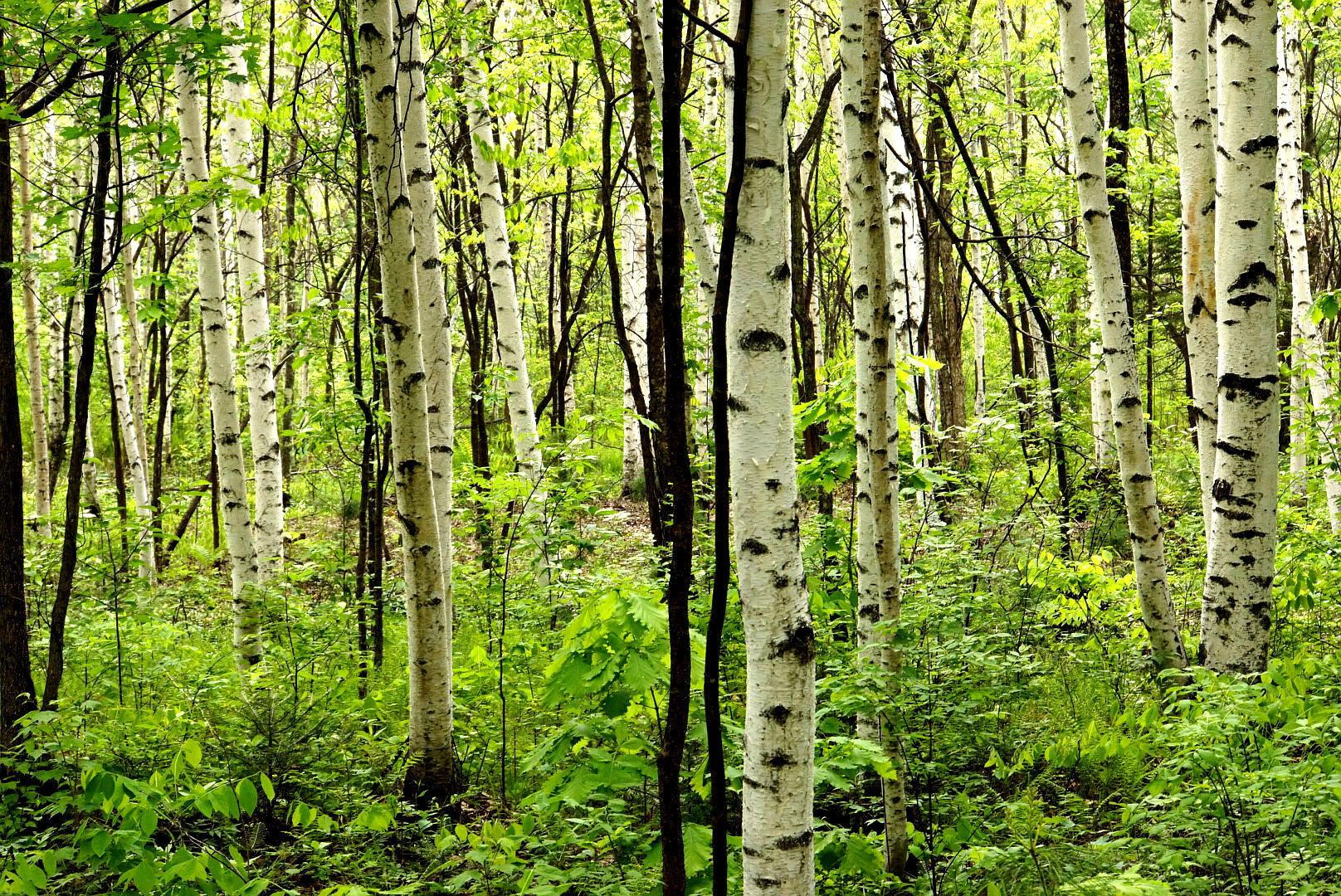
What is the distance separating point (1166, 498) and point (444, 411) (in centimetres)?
996

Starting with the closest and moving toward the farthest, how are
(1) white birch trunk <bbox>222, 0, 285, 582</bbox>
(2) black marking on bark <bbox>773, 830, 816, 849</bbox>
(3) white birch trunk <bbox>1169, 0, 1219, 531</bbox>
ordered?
(2) black marking on bark <bbox>773, 830, 816, 849</bbox> → (3) white birch trunk <bbox>1169, 0, 1219, 531</bbox> → (1) white birch trunk <bbox>222, 0, 285, 582</bbox>

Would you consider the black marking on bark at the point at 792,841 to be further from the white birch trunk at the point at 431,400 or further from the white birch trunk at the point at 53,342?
the white birch trunk at the point at 53,342

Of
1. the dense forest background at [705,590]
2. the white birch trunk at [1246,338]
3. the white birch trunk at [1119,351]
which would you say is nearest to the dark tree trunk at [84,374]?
the dense forest background at [705,590]

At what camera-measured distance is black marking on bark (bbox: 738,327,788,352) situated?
2143 mm

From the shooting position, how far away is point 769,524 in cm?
217

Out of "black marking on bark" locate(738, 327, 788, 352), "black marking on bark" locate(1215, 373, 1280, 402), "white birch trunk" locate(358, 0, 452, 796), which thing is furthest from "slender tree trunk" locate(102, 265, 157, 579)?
"black marking on bark" locate(1215, 373, 1280, 402)

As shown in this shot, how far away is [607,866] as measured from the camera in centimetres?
316

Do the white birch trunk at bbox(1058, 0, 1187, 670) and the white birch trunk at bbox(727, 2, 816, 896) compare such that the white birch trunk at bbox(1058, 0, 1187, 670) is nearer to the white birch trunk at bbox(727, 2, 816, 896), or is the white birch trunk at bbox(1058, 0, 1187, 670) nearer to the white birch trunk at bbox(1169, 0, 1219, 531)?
the white birch trunk at bbox(1169, 0, 1219, 531)

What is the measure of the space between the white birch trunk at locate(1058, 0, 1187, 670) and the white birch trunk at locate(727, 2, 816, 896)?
3.08m

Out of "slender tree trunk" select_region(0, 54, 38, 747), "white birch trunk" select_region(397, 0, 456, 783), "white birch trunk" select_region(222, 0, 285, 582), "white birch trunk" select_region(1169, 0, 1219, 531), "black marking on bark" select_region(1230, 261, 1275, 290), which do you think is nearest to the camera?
"black marking on bark" select_region(1230, 261, 1275, 290)

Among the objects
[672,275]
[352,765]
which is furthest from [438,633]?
[672,275]

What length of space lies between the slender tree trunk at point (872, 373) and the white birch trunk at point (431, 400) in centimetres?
213

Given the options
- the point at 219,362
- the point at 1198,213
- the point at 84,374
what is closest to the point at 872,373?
the point at 1198,213

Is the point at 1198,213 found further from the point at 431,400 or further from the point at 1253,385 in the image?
the point at 431,400
